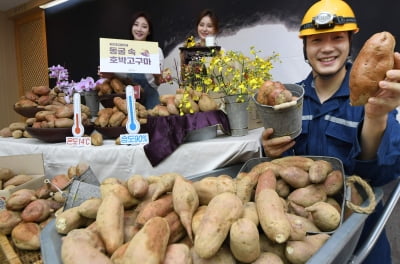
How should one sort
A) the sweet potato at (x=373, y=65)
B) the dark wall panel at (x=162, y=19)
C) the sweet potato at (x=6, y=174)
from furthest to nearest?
1. the dark wall panel at (x=162, y=19)
2. the sweet potato at (x=6, y=174)
3. the sweet potato at (x=373, y=65)

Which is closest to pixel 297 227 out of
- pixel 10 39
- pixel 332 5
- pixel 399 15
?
pixel 332 5

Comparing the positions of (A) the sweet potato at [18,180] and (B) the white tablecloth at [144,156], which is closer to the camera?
(B) the white tablecloth at [144,156]

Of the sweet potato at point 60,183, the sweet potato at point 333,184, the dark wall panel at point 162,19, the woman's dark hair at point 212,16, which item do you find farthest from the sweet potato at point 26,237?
the woman's dark hair at point 212,16

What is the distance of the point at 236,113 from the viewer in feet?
5.01

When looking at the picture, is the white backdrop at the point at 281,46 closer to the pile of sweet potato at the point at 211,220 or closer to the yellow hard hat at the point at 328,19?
the yellow hard hat at the point at 328,19

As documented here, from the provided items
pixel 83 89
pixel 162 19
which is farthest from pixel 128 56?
pixel 162 19

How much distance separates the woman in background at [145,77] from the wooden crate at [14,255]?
3.94 ft

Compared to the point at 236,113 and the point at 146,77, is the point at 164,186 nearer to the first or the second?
the point at 236,113

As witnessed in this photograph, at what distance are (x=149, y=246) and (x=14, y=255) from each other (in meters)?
0.76

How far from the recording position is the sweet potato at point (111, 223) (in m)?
0.67

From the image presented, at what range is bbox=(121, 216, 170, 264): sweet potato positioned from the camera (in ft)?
1.82

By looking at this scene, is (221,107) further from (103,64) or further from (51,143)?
(51,143)

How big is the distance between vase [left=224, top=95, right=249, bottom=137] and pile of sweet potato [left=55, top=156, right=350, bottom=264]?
592mm

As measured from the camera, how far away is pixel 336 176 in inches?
35.1
